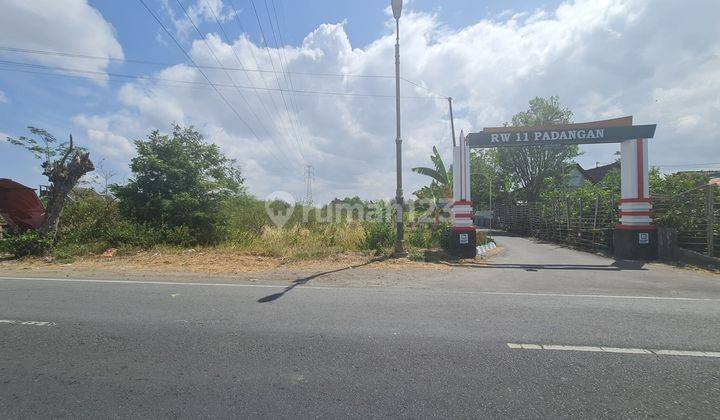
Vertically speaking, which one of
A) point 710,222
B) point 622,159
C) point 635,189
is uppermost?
point 622,159

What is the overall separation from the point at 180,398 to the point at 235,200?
13507mm

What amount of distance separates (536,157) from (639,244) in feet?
93.2

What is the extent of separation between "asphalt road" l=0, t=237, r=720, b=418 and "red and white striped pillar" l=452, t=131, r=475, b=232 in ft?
18.4

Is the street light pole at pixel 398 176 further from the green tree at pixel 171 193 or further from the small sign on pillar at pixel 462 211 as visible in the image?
the green tree at pixel 171 193

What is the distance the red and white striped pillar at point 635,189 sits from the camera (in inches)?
A: 488

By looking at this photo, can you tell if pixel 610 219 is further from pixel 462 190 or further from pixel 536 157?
pixel 536 157

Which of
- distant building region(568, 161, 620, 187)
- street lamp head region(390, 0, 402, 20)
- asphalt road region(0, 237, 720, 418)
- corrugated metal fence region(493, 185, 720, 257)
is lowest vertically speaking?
asphalt road region(0, 237, 720, 418)

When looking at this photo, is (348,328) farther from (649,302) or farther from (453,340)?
(649,302)

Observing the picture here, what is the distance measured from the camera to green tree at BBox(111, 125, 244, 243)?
1436 cm

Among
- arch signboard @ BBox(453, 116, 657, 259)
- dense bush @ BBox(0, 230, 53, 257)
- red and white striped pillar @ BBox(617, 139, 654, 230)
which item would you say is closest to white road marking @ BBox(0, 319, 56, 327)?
dense bush @ BBox(0, 230, 53, 257)

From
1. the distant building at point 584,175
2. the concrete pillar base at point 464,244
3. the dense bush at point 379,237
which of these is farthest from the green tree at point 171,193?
the distant building at point 584,175

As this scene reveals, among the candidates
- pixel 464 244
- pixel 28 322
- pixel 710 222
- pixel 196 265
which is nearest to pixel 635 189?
pixel 710 222

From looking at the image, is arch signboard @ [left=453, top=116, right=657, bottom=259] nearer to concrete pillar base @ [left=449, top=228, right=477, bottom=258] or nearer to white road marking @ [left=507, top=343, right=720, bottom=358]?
concrete pillar base @ [left=449, top=228, right=477, bottom=258]

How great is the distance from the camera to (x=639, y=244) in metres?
12.2
